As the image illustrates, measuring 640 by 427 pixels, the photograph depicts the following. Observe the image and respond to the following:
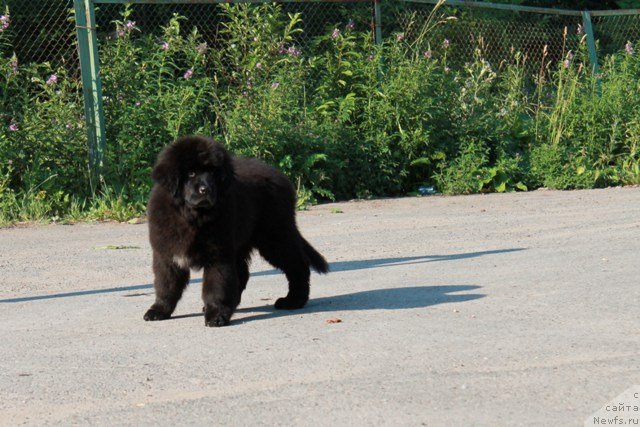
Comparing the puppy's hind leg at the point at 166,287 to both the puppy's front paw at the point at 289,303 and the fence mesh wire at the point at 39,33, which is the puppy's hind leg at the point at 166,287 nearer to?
the puppy's front paw at the point at 289,303

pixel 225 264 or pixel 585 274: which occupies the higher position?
pixel 225 264

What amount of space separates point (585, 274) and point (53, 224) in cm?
637

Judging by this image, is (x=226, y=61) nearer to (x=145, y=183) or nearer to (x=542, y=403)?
(x=145, y=183)

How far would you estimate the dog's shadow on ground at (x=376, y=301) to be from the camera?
7074mm

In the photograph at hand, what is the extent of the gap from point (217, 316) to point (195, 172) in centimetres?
92

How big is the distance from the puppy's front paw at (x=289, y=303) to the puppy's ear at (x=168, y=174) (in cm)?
116

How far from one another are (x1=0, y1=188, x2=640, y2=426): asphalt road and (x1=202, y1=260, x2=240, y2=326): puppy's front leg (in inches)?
5.0

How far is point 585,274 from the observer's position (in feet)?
26.7

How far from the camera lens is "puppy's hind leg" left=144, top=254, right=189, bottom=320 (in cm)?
674

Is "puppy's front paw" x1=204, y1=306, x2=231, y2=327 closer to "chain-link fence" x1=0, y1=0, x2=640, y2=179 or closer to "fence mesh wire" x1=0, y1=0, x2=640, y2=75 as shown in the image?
"chain-link fence" x1=0, y1=0, x2=640, y2=179

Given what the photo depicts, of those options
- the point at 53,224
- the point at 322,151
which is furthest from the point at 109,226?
the point at 322,151

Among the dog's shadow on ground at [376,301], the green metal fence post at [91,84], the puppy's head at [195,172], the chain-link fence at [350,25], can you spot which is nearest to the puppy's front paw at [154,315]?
the dog's shadow on ground at [376,301]

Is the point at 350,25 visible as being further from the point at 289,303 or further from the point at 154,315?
the point at 154,315

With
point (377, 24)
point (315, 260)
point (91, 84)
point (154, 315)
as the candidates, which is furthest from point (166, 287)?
point (377, 24)
